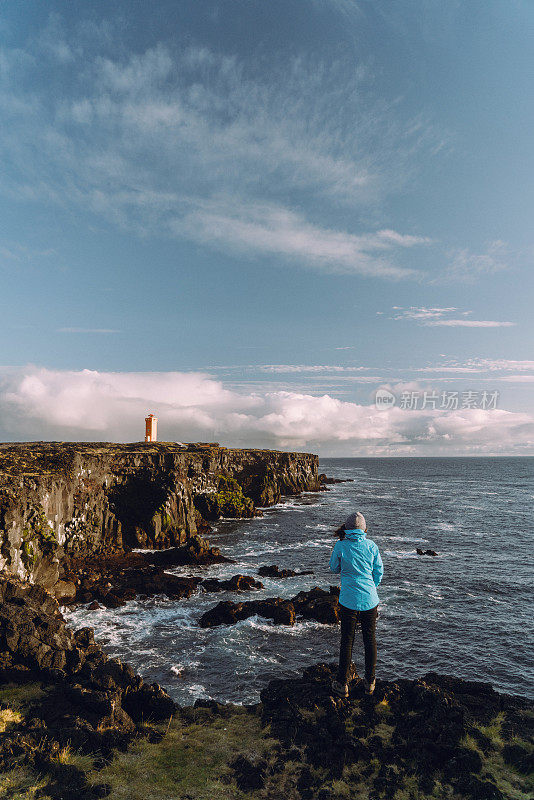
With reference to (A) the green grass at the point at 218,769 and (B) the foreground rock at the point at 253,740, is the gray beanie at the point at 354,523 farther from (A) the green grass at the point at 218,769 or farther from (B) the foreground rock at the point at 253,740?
(A) the green grass at the point at 218,769

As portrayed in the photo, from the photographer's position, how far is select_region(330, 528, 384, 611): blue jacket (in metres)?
9.76

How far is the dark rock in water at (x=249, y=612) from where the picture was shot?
2220 cm

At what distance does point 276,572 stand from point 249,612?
8789 mm

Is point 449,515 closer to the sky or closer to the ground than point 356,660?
closer to the ground

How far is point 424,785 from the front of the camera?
836cm

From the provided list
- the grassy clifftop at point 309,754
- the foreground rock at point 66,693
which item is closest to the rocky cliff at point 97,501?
the foreground rock at point 66,693

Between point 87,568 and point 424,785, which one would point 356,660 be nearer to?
point 424,785

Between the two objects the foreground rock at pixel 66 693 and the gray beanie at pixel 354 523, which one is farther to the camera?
the gray beanie at pixel 354 523

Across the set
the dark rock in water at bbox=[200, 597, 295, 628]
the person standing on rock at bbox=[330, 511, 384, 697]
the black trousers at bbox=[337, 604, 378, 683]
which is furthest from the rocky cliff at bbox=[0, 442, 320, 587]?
the person standing on rock at bbox=[330, 511, 384, 697]

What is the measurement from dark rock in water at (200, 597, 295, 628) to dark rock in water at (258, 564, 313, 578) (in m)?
7.40

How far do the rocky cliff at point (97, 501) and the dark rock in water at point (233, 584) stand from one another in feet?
31.0

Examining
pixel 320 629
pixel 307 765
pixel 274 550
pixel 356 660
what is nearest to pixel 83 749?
pixel 307 765

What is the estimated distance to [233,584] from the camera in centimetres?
2850

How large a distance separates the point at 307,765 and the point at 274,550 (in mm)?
32519
